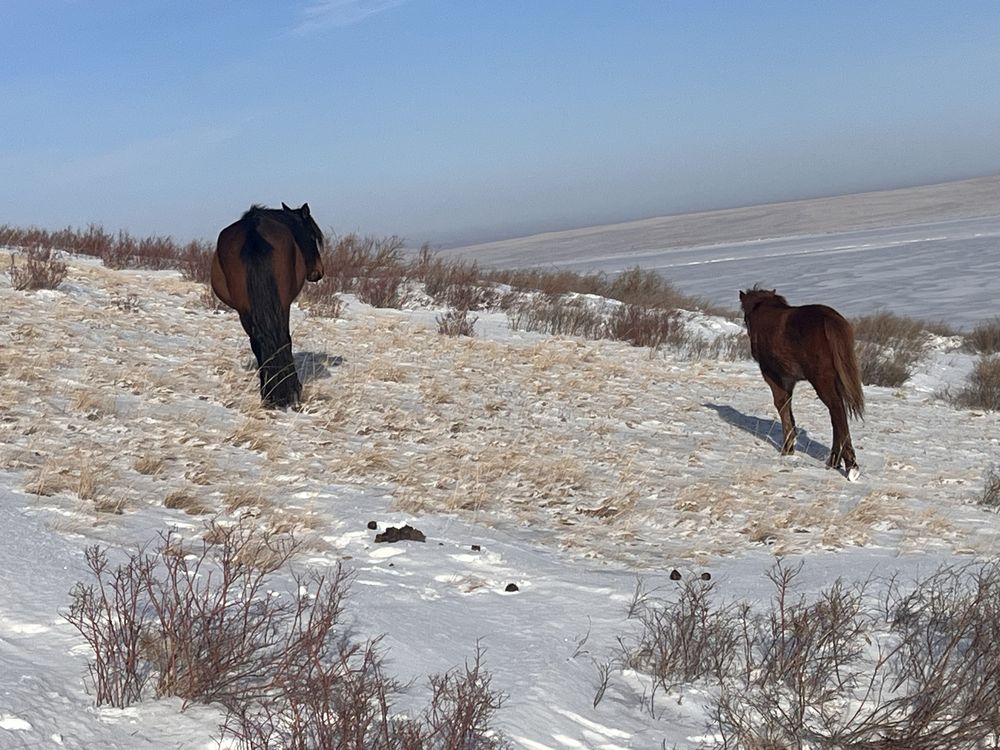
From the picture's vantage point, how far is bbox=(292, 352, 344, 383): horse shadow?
8523 millimetres

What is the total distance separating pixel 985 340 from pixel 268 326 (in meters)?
12.8

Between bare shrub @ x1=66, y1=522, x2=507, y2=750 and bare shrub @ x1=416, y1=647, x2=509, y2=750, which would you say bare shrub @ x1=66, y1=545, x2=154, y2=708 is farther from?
bare shrub @ x1=416, y1=647, x2=509, y2=750

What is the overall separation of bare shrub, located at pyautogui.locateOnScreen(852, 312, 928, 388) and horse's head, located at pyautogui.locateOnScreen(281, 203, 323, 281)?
23.7ft

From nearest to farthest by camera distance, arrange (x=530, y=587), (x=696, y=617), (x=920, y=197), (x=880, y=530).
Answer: (x=696, y=617) → (x=530, y=587) → (x=880, y=530) → (x=920, y=197)

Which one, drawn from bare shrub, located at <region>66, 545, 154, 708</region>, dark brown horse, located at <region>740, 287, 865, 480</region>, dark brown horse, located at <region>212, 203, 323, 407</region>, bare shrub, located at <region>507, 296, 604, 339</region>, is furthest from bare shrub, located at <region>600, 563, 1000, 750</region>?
bare shrub, located at <region>507, 296, 604, 339</region>

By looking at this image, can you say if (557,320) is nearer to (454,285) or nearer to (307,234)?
(454,285)

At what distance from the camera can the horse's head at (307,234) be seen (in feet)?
24.7

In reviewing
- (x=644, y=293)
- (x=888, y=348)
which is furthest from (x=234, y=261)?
(x=644, y=293)

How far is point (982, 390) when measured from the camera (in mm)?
11773

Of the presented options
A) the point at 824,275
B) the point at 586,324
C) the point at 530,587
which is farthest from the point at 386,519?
the point at 824,275

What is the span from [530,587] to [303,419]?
11.4ft

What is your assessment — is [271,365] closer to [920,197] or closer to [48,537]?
[48,537]

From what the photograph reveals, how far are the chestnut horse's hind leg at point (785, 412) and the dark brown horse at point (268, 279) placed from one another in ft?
13.4

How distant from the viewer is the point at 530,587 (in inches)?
158
